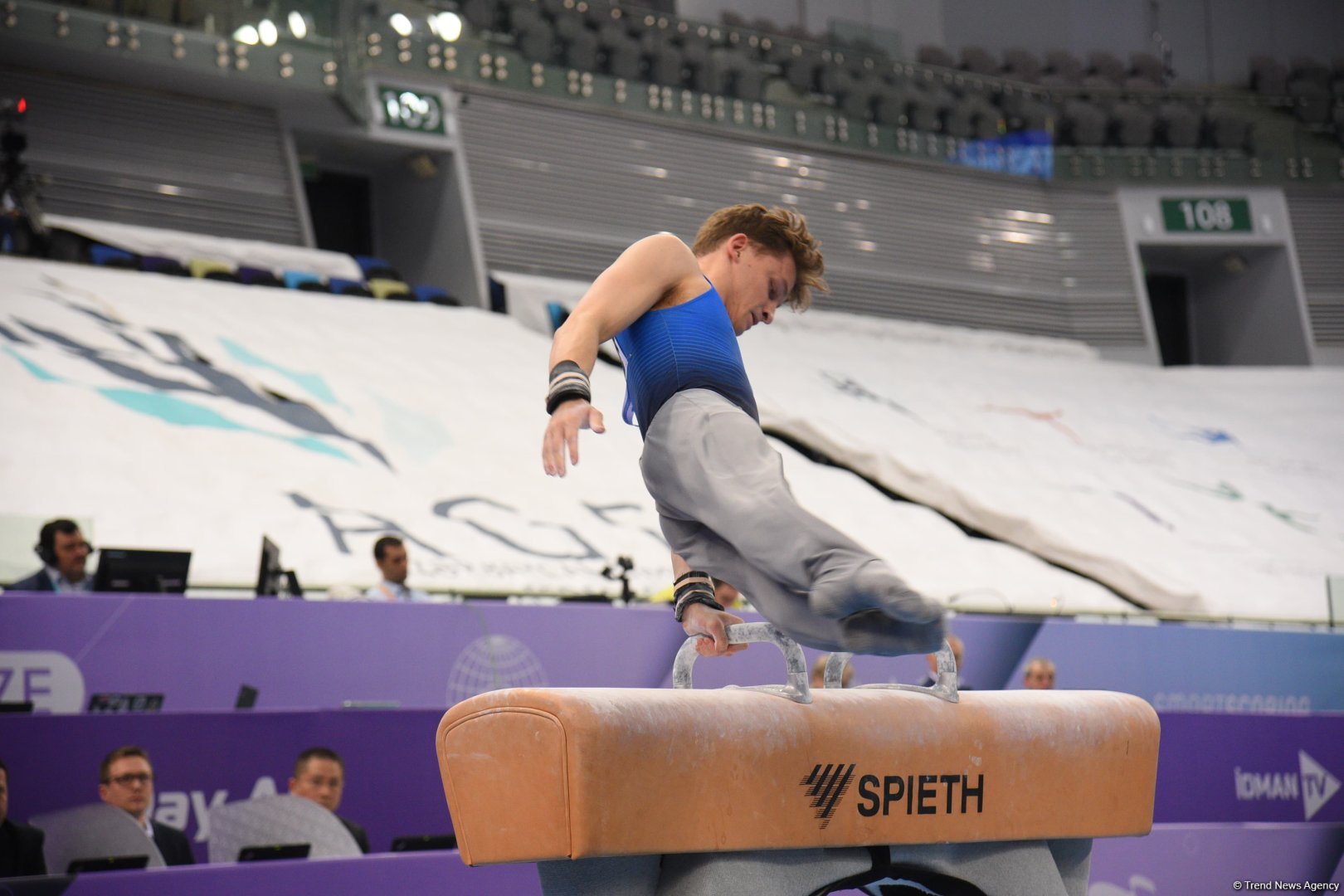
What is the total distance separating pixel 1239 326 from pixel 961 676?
49.2 ft

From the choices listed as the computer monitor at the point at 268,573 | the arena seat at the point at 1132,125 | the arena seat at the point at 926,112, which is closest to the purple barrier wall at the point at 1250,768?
the computer monitor at the point at 268,573

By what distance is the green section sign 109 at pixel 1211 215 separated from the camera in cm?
1861

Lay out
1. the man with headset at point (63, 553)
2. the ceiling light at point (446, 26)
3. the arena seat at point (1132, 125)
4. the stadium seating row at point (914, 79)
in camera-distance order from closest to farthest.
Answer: the man with headset at point (63, 553) → the ceiling light at point (446, 26) → the stadium seating row at point (914, 79) → the arena seat at point (1132, 125)

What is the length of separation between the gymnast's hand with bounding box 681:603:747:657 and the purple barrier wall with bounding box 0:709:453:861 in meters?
2.50

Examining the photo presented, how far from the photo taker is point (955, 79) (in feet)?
61.4

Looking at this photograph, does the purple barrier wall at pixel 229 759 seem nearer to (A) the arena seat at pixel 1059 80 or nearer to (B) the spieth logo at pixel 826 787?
(B) the spieth logo at pixel 826 787

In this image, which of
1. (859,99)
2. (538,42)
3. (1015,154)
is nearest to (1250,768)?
(538,42)

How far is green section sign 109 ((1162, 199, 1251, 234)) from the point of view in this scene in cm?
1861

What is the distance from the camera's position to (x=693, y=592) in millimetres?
2412

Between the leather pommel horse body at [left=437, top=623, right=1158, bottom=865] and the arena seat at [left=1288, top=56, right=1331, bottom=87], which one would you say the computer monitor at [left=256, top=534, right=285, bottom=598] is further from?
the arena seat at [left=1288, top=56, right=1331, bottom=87]

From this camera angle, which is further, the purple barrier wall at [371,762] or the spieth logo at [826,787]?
the purple barrier wall at [371,762]

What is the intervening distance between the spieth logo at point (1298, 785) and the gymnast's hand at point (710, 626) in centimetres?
403

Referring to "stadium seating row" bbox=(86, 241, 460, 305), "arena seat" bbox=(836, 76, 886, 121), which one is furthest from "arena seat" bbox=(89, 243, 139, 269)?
"arena seat" bbox=(836, 76, 886, 121)

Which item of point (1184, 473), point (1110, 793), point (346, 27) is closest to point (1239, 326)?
point (1184, 473)
